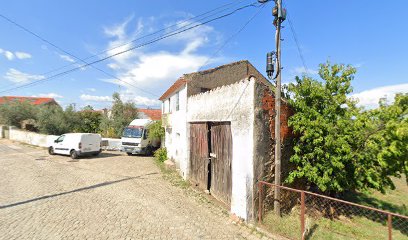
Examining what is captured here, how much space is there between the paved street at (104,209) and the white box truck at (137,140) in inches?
256

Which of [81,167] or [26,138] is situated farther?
[26,138]

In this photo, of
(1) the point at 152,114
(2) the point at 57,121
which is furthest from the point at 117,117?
(1) the point at 152,114

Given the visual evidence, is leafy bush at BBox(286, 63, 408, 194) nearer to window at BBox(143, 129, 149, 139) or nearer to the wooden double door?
the wooden double door

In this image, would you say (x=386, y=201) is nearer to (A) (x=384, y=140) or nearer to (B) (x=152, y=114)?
(A) (x=384, y=140)

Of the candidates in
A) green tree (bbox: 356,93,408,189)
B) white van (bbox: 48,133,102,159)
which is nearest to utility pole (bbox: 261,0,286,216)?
green tree (bbox: 356,93,408,189)

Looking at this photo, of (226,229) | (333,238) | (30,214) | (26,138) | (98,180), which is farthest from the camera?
(26,138)

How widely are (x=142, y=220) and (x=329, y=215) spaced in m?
5.62

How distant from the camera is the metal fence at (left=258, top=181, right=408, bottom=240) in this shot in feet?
19.1

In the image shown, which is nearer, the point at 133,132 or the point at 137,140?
the point at 137,140

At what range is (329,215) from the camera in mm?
7168

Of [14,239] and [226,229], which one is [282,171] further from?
[14,239]

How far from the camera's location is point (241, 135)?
6.75 meters

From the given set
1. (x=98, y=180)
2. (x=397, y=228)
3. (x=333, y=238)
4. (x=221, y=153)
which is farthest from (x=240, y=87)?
(x=98, y=180)

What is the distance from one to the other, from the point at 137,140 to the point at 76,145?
170 inches
